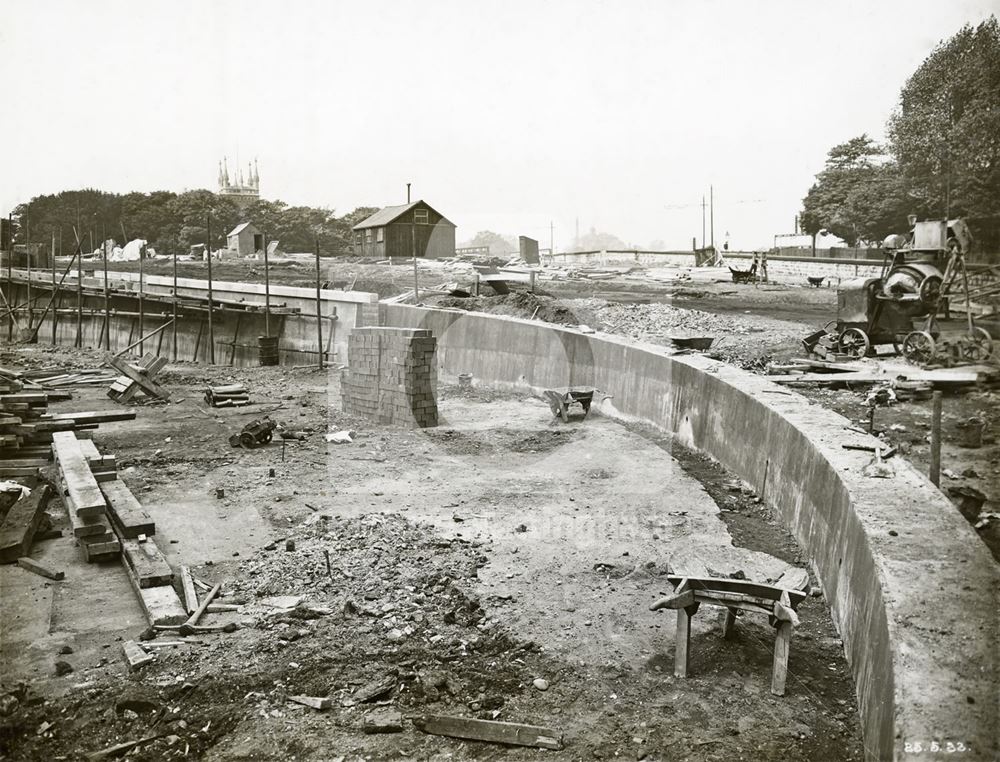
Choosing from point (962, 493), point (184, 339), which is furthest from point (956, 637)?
point (184, 339)

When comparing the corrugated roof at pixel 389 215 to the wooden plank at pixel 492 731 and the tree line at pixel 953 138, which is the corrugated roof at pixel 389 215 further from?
the wooden plank at pixel 492 731

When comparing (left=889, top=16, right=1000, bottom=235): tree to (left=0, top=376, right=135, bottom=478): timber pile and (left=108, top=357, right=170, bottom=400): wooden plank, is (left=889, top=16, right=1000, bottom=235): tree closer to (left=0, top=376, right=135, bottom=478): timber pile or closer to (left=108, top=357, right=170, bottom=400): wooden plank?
(left=0, top=376, right=135, bottom=478): timber pile

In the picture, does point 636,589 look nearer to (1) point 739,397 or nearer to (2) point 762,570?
(2) point 762,570

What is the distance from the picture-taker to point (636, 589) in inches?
283

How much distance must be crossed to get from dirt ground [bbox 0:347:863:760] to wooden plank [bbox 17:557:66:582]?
102 millimetres

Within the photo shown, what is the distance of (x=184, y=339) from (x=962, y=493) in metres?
30.8

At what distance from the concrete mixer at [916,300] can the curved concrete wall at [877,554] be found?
13.1 feet

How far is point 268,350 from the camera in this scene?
88.9 feet

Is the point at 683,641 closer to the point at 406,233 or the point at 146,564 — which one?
the point at 146,564

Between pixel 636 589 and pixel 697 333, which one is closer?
pixel 636 589

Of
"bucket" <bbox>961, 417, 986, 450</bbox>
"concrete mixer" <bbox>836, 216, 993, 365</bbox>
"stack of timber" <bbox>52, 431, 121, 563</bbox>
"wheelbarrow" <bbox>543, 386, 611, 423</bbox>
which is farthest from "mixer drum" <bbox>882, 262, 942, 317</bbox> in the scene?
"stack of timber" <bbox>52, 431, 121, 563</bbox>

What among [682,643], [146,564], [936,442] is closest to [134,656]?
[146,564]

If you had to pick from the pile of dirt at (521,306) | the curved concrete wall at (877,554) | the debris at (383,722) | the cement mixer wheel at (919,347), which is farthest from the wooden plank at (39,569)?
the pile of dirt at (521,306)

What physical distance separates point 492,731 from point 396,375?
433 inches
